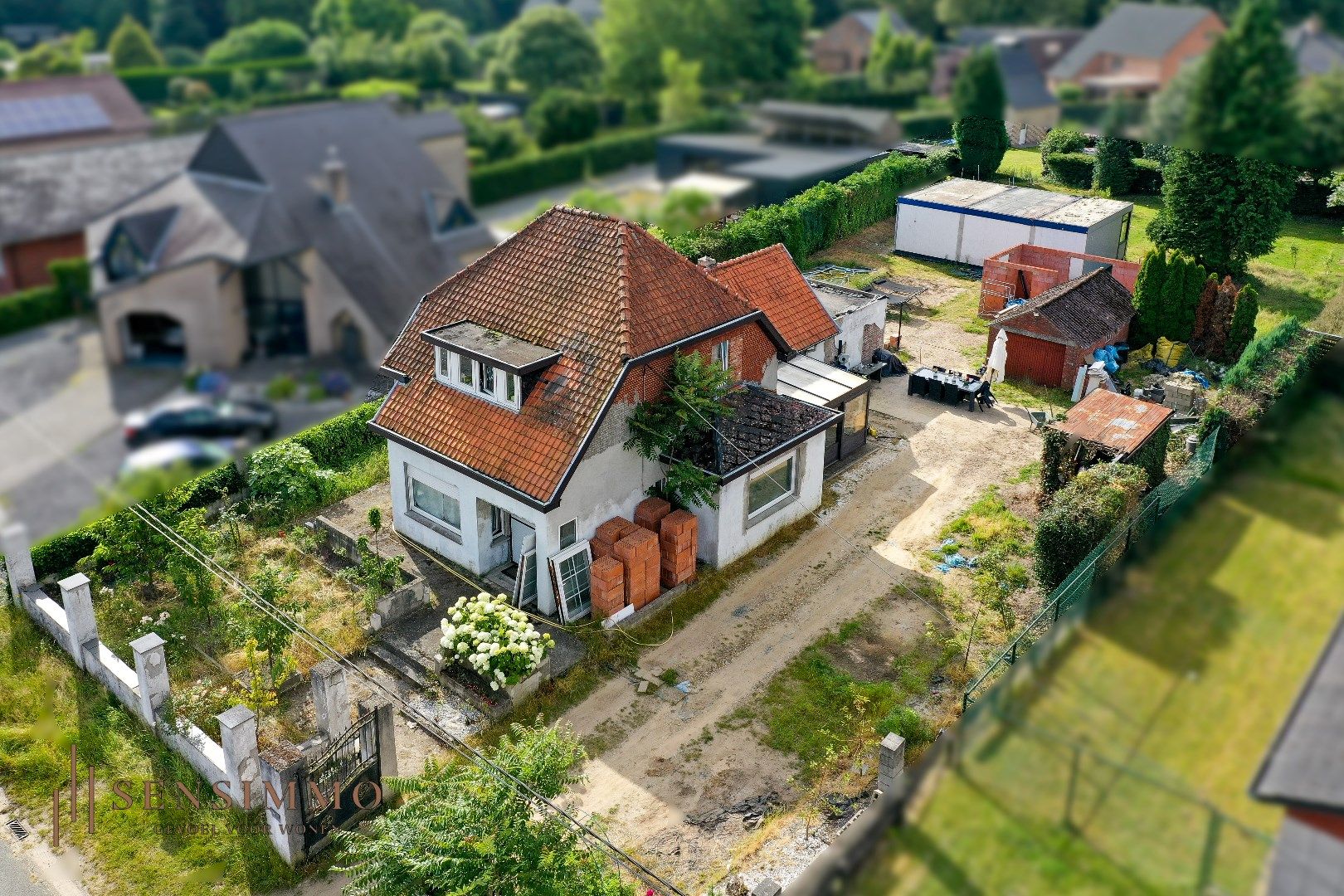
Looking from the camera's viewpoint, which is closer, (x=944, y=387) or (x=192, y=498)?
(x=192, y=498)

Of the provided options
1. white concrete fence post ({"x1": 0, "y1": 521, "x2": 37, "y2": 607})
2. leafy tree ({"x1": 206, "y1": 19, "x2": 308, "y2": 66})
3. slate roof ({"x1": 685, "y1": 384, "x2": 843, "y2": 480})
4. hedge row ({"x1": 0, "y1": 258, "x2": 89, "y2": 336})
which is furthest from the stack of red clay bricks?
hedge row ({"x1": 0, "y1": 258, "x2": 89, "y2": 336})

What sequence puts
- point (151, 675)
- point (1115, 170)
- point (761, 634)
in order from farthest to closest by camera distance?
point (1115, 170), point (761, 634), point (151, 675)

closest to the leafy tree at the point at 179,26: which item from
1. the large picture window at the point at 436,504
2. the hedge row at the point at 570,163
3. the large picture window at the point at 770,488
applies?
the hedge row at the point at 570,163

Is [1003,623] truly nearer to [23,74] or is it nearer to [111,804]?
[111,804]

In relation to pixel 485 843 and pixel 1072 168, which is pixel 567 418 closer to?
pixel 485 843

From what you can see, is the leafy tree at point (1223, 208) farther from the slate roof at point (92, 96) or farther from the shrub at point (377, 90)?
the slate roof at point (92, 96)

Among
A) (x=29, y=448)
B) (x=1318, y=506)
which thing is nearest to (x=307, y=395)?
(x=29, y=448)

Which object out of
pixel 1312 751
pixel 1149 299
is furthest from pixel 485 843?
pixel 1149 299
